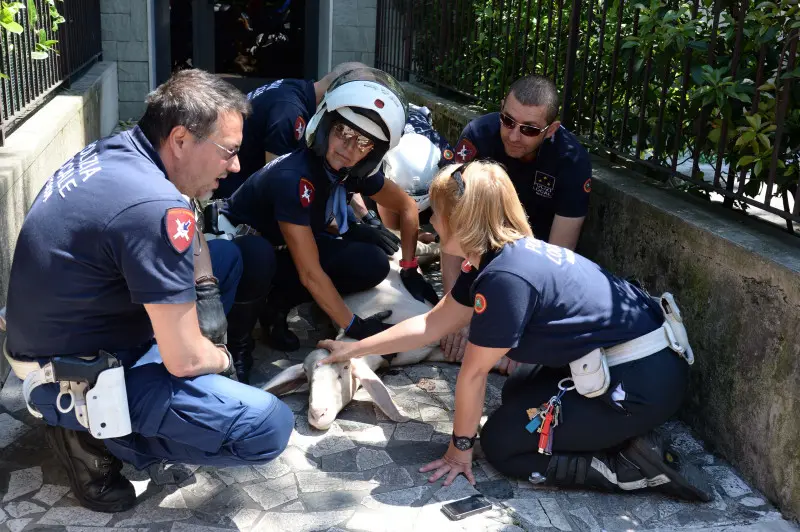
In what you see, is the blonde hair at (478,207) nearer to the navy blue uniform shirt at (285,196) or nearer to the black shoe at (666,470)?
the black shoe at (666,470)

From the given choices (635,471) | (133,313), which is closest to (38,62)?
(133,313)

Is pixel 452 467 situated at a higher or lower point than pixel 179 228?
lower

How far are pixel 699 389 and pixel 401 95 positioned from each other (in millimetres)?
1831

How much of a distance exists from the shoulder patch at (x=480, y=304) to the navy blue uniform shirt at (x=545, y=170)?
4.51 ft

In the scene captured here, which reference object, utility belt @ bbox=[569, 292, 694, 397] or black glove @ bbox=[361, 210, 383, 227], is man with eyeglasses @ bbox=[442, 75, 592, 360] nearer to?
black glove @ bbox=[361, 210, 383, 227]

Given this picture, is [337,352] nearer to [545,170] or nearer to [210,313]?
[210,313]

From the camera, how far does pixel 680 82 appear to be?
3930 mm

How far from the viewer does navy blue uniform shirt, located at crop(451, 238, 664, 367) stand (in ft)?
9.28

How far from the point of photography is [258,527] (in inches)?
109

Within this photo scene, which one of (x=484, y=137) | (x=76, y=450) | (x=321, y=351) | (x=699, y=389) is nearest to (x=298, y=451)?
(x=321, y=351)

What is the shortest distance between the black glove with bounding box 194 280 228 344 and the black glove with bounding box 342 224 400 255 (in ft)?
5.17

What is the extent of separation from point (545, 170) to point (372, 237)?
98cm

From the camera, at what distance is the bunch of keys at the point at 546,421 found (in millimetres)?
3068

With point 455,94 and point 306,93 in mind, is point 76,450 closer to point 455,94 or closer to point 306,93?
point 306,93
